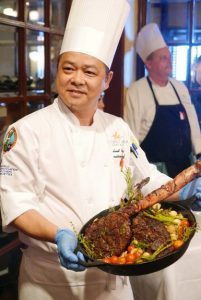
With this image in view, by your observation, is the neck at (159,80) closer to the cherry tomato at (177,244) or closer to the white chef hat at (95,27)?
the white chef hat at (95,27)

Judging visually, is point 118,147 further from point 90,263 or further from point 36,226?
point 90,263

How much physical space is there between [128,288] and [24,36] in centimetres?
113

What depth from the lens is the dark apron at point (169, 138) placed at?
9.18 feet

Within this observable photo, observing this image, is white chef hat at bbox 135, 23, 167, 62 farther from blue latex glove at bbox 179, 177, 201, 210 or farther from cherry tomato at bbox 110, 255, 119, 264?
cherry tomato at bbox 110, 255, 119, 264

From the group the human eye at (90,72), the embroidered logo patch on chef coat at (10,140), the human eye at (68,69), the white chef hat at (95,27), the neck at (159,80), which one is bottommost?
the embroidered logo patch on chef coat at (10,140)

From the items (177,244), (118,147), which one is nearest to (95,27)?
(118,147)

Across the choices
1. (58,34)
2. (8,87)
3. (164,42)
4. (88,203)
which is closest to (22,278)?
(88,203)

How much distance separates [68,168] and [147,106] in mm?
1644

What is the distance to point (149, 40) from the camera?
2.91m

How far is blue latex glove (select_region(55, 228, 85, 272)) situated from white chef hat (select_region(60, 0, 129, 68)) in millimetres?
568

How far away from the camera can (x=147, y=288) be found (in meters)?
1.57

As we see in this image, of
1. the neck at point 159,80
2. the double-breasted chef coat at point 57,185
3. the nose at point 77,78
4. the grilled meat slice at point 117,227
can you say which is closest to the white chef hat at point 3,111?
the double-breasted chef coat at point 57,185

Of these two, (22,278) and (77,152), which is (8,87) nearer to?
(77,152)

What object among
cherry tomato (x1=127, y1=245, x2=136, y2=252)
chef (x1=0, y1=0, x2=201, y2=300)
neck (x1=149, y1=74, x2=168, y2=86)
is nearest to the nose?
chef (x1=0, y1=0, x2=201, y2=300)
